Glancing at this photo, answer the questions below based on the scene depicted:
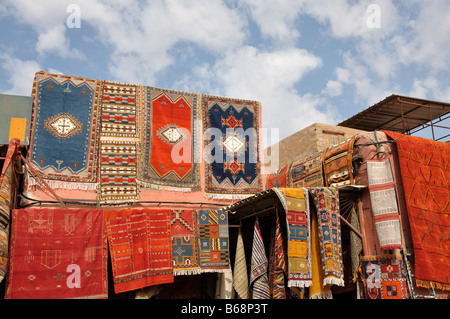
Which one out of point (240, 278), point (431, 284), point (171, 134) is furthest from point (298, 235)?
point (171, 134)

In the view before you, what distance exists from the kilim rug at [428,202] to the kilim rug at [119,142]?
500 cm

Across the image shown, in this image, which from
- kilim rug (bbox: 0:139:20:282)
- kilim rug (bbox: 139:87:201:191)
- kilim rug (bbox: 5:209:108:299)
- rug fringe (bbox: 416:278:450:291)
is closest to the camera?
kilim rug (bbox: 0:139:20:282)

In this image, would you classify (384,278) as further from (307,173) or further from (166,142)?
(166,142)

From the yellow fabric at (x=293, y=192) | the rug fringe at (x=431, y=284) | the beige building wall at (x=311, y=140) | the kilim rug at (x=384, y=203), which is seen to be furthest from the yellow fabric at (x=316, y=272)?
the beige building wall at (x=311, y=140)

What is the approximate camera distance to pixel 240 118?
1034cm

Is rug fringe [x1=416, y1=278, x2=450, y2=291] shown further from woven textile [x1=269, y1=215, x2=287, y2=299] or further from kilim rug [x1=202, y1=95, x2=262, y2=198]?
kilim rug [x1=202, y1=95, x2=262, y2=198]

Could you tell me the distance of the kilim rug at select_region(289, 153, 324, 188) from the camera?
930cm

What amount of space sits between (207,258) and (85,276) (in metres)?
2.11

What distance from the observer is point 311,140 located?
11.5m

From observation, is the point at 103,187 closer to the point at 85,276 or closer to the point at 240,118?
the point at 85,276

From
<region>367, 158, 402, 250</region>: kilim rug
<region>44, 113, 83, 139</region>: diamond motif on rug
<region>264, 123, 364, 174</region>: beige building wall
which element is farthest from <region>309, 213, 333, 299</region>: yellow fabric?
<region>44, 113, 83, 139</region>: diamond motif on rug

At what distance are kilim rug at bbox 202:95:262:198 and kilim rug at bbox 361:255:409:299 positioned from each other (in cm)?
324
